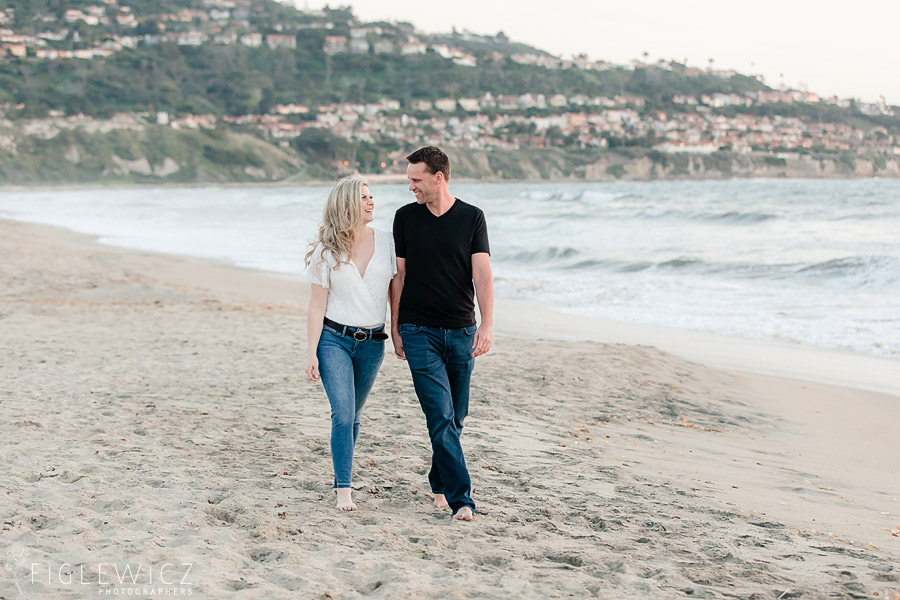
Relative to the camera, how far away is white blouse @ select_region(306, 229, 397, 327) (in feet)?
11.8

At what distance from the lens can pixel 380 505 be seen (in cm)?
389

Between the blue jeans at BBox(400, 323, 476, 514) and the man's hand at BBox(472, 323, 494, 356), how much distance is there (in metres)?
0.03

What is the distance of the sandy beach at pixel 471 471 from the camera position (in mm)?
3047

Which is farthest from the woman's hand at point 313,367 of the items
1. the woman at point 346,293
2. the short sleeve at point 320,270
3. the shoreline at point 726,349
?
the shoreline at point 726,349

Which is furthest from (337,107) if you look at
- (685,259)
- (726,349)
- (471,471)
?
(471,471)

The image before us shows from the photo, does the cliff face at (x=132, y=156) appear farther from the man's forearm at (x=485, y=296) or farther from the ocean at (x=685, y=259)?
the man's forearm at (x=485, y=296)

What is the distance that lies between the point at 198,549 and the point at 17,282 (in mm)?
10734

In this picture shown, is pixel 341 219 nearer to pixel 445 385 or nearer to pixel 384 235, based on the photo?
pixel 384 235

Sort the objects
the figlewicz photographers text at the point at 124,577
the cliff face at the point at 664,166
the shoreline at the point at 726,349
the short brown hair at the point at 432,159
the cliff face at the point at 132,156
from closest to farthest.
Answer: the figlewicz photographers text at the point at 124,577 < the short brown hair at the point at 432,159 < the shoreline at the point at 726,349 < the cliff face at the point at 132,156 < the cliff face at the point at 664,166

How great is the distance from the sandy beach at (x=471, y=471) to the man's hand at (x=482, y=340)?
75 cm

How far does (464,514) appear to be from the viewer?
3.64 metres

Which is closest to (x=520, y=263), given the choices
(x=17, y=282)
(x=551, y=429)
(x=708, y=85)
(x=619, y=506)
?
(x=17, y=282)

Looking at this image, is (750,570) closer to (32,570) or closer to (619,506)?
(619,506)

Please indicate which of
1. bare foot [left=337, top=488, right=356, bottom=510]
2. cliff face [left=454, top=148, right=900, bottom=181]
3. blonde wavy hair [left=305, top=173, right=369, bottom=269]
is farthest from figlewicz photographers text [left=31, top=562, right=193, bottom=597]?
cliff face [left=454, top=148, right=900, bottom=181]
